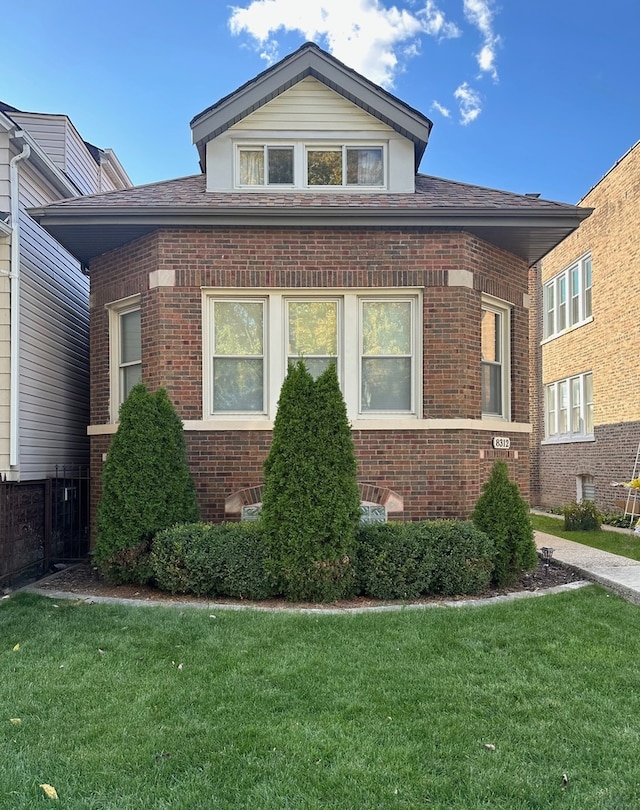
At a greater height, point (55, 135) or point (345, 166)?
point (55, 135)

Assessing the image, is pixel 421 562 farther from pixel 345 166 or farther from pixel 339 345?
pixel 345 166

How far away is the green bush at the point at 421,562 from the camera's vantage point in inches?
232

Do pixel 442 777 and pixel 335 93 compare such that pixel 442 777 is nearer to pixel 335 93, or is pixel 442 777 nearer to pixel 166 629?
pixel 166 629

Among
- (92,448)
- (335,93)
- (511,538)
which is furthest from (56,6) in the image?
(511,538)

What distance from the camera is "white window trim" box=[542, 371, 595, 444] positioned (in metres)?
15.7

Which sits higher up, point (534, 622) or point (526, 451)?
point (526, 451)

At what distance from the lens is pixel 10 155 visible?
7.58 metres

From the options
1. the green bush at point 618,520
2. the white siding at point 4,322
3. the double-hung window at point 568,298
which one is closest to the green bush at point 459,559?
the white siding at point 4,322

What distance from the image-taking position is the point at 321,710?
3.43 metres

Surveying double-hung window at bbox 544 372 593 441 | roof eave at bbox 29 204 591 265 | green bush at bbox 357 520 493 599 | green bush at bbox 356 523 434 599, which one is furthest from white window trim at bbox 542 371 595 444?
green bush at bbox 356 523 434 599

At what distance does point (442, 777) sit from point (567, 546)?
A: 738 cm

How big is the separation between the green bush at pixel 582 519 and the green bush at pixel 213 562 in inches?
314

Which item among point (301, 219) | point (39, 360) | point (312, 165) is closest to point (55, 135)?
point (39, 360)

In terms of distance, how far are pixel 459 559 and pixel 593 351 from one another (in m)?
10.9
